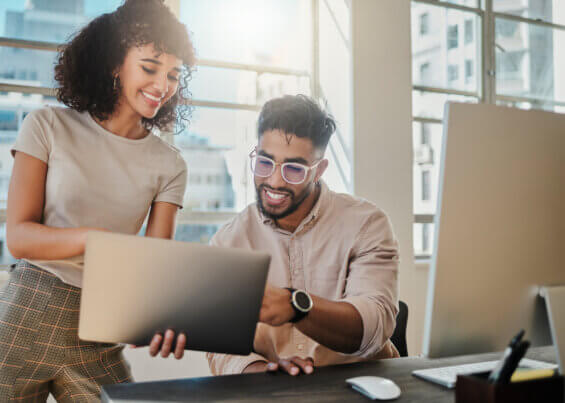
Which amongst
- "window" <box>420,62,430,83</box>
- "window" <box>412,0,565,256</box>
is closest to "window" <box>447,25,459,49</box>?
"window" <box>412,0,565,256</box>

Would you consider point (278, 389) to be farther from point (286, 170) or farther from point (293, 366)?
point (286, 170)

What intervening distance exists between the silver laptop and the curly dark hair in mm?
744

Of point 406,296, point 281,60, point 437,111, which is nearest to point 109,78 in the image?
point 281,60

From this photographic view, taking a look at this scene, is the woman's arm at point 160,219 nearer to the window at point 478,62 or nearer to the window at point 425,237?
the window at point 478,62

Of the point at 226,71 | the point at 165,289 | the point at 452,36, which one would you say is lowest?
the point at 165,289

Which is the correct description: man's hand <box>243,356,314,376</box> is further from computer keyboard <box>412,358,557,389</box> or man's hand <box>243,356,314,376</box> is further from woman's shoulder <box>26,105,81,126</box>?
woman's shoulder <box>26,105,81,126</box>

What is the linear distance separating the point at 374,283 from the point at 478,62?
12.7 ft

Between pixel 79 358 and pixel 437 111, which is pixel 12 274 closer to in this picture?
pixel 79 358

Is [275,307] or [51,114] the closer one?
[275,307]

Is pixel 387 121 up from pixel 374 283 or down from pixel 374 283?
up

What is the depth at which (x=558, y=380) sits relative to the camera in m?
0.67

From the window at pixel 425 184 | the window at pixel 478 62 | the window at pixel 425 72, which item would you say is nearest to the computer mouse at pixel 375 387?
the window at pixel 478 62

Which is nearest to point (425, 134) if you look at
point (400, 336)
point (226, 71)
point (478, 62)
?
point (478, 62)

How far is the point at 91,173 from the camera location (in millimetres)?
1360
